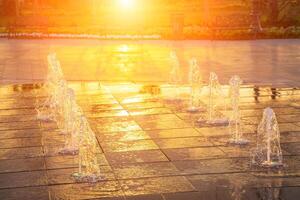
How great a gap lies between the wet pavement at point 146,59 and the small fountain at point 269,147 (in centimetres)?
541

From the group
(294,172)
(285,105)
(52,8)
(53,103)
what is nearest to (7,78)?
(53,103)

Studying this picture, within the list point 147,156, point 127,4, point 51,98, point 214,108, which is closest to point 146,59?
point 51,98

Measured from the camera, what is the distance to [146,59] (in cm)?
1912

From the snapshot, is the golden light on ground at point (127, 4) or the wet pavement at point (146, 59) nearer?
the wet pavement at point (146, 59)

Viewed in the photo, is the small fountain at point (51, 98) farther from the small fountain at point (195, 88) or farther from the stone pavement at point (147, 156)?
the small fountain at point (195, 88)

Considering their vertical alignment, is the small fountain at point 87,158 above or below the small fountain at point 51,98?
below

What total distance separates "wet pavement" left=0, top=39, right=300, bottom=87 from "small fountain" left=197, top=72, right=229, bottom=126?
1328mm

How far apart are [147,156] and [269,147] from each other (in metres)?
1.49

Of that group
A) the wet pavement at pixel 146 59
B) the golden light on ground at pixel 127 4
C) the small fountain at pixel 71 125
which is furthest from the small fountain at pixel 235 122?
the golden light on ground at pixel 127 4

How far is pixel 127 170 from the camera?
7.81 metres

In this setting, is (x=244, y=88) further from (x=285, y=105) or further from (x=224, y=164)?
(x=224, y=164)

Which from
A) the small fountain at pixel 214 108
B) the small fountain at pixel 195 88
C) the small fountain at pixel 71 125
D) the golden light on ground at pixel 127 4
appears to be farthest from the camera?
the golden light on ground at pixel 127 4

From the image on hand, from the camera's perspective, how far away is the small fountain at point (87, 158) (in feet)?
24.7

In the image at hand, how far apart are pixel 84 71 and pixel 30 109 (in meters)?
4.94
